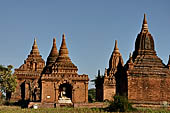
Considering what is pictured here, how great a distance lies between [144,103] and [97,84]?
57.3ft

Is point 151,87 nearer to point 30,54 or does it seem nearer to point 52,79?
point 52,79

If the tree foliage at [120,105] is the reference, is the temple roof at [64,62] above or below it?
above

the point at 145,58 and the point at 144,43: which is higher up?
the point at 144,43

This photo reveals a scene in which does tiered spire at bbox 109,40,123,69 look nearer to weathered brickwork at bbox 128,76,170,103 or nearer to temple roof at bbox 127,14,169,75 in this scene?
temple roof at bbox 127,14,169,75

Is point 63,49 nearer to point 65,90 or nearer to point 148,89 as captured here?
point 65,90

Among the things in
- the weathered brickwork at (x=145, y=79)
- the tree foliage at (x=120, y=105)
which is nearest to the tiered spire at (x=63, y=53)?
the weathered brickwork at (x=145, y=79)

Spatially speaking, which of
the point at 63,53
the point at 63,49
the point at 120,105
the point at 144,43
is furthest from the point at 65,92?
the point at 120,105

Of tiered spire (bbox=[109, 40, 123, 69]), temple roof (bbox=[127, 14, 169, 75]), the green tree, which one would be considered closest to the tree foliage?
temple roof (bbox=[127, 14, 169, 75])

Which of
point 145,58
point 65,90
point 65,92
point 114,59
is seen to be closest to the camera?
point 145,58

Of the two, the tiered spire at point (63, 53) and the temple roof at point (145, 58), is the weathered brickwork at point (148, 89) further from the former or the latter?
the tiered spire at point (63, 53)

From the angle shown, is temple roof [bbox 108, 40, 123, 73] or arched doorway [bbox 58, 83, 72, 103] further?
temple roof [bbox 108, 40, 123, 73]

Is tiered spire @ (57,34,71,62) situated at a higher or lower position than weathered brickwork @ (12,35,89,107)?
higher

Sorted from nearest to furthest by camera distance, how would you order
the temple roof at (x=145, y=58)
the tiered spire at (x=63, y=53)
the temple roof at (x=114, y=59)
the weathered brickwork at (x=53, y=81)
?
the temple roof at (x=145, y=58)
the weathered brickwork at (x=53, y=81)
the tiered spire at (x=63, y=53)
the temple roof at (x=114, y=59)

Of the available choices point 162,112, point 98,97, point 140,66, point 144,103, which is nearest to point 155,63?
point 140,66
